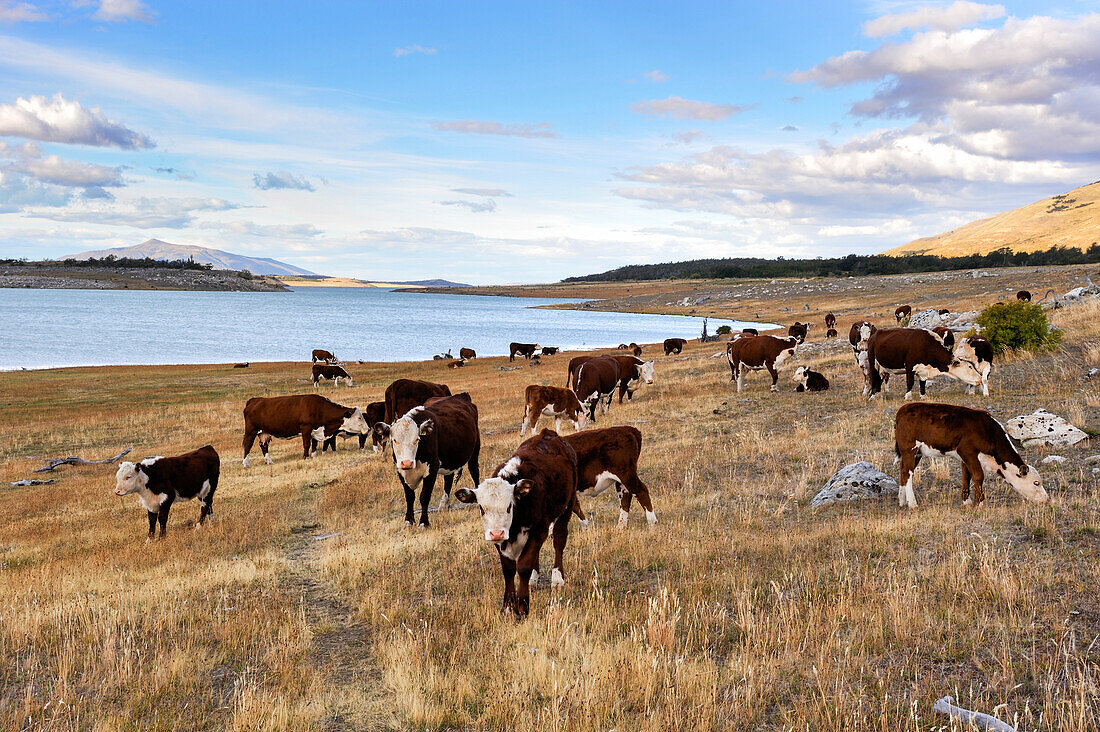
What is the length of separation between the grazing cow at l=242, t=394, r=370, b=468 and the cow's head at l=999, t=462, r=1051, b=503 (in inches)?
673

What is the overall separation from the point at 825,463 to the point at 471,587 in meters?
7.76

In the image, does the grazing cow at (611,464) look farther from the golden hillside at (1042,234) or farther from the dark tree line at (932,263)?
the golden hillside at (1042,234)

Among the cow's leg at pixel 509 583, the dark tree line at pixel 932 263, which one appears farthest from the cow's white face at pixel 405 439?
the dark tree line at pixel 932 263

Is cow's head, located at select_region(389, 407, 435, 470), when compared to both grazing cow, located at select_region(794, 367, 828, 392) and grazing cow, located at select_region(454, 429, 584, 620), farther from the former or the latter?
grazing cow, located at select_region(794, 367, 828, 392)

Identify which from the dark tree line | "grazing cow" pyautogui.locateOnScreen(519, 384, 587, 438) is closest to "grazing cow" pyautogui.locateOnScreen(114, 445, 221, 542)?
"grazing cow" pyautogui.locateOnScreen(519, 384, 587, 438)

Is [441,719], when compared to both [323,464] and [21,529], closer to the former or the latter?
[21,529]

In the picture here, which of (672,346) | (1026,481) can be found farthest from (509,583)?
(672,346)

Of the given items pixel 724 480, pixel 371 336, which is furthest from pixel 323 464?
pixel 371 336

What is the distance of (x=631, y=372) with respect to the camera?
25828 millimetres

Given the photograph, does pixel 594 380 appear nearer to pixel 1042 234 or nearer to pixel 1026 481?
pixel 1026 481

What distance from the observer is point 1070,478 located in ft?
32.2

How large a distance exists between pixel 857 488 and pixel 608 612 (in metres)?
5.61

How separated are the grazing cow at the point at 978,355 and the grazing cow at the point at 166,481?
58.9 feet

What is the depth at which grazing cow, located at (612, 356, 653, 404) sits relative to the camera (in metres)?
25.5
